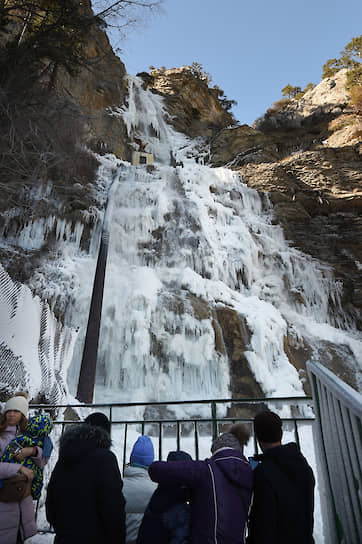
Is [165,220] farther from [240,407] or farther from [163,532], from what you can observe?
[163,532]

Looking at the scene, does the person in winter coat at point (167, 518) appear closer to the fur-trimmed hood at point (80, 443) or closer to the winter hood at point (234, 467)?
the winter hood at point (234, 467)

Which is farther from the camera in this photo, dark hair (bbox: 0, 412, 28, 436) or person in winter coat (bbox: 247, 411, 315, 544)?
dark hair (bbox: 0, 412, 28, 436)

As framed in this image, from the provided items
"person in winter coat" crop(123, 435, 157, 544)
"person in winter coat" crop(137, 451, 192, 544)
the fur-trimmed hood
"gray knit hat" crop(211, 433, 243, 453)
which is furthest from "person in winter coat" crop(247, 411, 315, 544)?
the fur-trimmed hood

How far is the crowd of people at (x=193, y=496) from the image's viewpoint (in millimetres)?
1730

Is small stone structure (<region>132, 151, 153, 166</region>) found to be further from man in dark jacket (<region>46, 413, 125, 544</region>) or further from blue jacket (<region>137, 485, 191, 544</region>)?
blue jacket (<region>137, 485, 191, 544</region>)

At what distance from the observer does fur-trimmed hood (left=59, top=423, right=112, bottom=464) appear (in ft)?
6.40

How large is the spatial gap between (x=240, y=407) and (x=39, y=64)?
391 inches

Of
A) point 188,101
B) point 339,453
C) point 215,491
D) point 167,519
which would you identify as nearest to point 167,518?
point 167,519

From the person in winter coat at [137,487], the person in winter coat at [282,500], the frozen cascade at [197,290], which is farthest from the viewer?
the frozen cascade at [197,290]

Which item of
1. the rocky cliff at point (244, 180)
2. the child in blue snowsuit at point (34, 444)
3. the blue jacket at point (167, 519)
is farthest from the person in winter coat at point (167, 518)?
the rocky cliff at point (244, 180)

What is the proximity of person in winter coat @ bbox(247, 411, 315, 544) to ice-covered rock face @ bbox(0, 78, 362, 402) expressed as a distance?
7461 millimetres

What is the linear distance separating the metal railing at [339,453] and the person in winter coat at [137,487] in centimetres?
114

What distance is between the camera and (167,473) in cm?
180

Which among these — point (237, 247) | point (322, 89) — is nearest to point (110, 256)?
point (237, 247)
